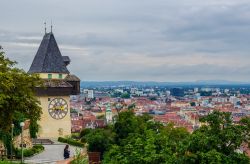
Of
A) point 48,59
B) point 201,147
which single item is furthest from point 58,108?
point 201,147

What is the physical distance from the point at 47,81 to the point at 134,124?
23.8 feet

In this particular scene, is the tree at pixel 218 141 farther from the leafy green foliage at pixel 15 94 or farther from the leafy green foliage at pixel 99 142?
the leafy green foliage at pixel 99 142

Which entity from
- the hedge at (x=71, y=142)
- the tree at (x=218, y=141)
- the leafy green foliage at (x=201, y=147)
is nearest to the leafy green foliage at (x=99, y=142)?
the hedge at (x=71, y=142)

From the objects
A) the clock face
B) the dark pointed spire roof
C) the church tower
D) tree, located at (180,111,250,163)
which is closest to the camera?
tree, located at (180,111,250,163)

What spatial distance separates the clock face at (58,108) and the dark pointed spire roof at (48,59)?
1746 mm

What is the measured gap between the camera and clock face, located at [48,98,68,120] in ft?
103

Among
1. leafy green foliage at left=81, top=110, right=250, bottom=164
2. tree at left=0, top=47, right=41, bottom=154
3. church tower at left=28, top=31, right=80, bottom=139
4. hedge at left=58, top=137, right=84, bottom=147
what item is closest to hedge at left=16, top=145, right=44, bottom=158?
hedge at left=58, top=137, right=84, bottom=147

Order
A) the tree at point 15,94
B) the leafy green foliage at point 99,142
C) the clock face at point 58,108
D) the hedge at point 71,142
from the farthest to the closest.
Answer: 1. the clock face at point 58,108
2. the hedge at point 71,142
3. the leafy green foliage at point 99,142
4. the tree at point 15,94

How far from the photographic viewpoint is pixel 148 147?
16172 millimetres

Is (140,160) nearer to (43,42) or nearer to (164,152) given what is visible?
(164,152)

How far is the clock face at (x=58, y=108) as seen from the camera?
103 ft

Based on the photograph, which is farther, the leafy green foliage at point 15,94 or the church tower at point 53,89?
the church tower at point 53,89

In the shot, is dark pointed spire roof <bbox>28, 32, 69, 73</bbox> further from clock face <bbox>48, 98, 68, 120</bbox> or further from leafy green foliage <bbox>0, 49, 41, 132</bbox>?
leafy green foliage <bbox>0, 49, 41, 132</bbox>

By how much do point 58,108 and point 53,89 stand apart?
1.20 metres
